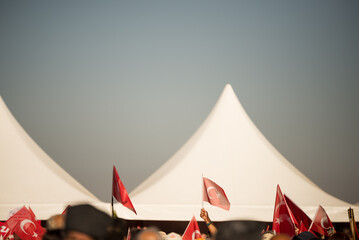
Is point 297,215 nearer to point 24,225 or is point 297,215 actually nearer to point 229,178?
point 24,225

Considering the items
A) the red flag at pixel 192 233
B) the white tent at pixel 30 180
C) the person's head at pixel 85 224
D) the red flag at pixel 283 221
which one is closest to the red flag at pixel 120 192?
the red flag at pixel 192 233

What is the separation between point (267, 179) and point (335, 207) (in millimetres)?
2184

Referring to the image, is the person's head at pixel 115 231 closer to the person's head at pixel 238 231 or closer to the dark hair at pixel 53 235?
the dark hair at pixel 53 235

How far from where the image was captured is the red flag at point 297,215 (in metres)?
6.90

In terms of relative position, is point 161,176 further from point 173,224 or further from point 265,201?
point 265,201

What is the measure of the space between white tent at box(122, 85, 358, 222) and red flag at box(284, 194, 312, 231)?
4.32 m

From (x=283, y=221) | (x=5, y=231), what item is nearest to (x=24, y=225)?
(x=5, y=231)

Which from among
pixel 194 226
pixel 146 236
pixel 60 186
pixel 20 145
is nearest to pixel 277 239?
pixel 146 236

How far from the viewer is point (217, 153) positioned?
44.6 ft

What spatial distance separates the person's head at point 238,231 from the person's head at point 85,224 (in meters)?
0.60

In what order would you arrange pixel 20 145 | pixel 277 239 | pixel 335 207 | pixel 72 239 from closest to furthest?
pixel 72 239 < pixel 277 239 < pixel 335 207 < pixel 20 145

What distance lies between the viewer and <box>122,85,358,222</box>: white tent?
11766mm

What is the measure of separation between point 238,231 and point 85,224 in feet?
2.46

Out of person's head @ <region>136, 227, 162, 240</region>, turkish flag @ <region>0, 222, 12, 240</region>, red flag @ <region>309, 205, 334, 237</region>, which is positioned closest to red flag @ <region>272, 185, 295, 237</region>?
red flag @ <region>309, 205, 334, 237</region>
